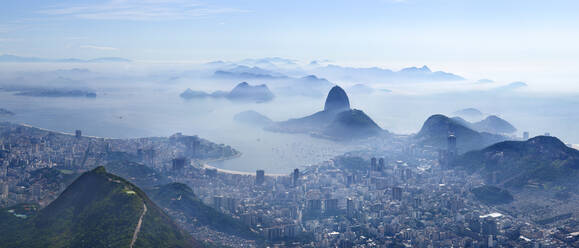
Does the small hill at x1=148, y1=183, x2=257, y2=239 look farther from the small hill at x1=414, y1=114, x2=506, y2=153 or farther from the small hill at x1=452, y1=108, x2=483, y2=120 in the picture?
the small hill at x1=452, y1=108, x2=483, y2=120

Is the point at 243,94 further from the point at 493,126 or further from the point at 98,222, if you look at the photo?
the point at 98,222

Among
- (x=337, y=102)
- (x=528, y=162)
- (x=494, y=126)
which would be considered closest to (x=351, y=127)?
(x=337, y=102)

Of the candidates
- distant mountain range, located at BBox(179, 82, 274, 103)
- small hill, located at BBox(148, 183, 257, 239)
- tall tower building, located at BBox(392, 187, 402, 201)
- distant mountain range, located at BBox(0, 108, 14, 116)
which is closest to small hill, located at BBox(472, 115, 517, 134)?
tall tower building, located at BBox(392, 187, 402, 201)

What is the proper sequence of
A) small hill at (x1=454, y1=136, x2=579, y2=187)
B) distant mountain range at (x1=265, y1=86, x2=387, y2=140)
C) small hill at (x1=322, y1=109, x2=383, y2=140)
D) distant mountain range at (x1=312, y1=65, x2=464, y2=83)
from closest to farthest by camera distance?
1. small hill at (x1=454, y1=136, x2=579, y2=187)
2. small hill at (x1=322, y1=109, x2=383, y2=140)
3. distant mountain range at (x1=265, y1=86, x2=387, y2=140)
4. distant mountain range at (x1=312, y1=65, x2=464, y2=83)

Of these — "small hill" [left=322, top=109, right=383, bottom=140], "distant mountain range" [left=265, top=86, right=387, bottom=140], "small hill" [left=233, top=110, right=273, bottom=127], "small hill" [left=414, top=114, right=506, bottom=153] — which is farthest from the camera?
"small hill" [left=233, top=110, right=273, bottom=127]

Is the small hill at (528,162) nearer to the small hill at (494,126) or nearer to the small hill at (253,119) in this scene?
the small hill at (494,126)

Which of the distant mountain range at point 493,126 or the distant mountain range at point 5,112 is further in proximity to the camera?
the distant mountain range at point 5,112

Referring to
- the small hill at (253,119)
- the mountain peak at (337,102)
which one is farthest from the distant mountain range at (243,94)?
the mountain peak at (337,102)
